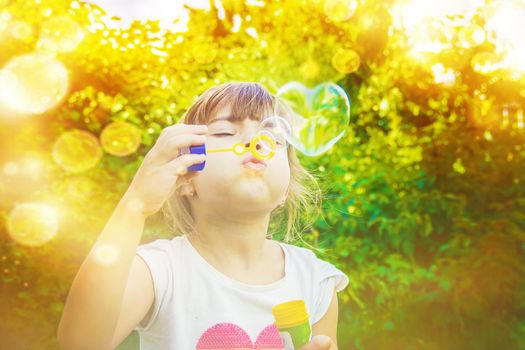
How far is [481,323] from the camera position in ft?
11.5

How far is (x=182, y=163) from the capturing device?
5.49 feet

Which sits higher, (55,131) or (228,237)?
(55,131)

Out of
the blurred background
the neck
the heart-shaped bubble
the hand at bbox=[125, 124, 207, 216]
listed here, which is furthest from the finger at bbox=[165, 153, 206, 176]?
the blurred background

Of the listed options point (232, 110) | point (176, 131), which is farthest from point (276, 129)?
point (176, 131)

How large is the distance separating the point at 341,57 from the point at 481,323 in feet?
5.23

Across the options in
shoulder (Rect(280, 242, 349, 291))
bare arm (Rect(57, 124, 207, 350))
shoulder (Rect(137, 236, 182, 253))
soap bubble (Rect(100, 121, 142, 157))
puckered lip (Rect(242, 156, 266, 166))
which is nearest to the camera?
bare arm (Rect(57, 124, 207, 350))

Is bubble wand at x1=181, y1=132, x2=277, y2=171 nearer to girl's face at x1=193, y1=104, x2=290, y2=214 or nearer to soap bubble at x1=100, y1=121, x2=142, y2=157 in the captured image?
girl's face at x1=193, y1=104, x2=290, y2=214

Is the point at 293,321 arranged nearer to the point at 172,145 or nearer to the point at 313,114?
the point at 172,145

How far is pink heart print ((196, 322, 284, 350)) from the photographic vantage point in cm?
186

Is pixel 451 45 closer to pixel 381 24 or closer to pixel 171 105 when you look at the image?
pixel 381 24

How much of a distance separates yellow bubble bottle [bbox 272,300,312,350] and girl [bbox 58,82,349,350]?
7 cm

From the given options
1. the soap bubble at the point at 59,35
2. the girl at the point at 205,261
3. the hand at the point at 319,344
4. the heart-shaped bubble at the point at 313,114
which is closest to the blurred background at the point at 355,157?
the soap bubble at the point at 59,35

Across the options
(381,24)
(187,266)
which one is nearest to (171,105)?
(381,24)

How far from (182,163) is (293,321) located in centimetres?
46
